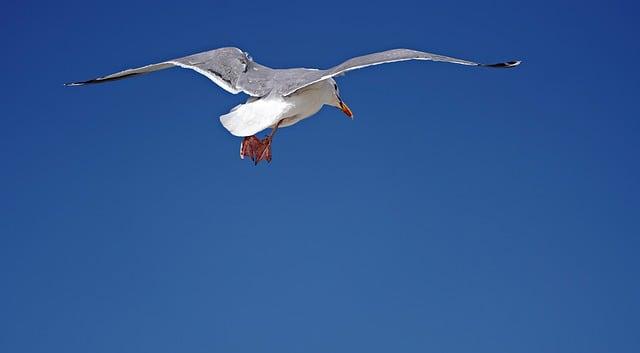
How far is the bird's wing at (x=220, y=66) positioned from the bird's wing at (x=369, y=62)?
260mm

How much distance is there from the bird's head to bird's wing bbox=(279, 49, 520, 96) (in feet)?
1.64

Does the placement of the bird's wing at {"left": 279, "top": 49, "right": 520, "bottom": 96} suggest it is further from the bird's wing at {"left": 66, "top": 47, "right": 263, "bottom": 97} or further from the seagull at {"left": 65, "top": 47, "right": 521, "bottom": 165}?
the bird's wing at {"left": 66, "top": 47, "right": 263, "bottom": 97}

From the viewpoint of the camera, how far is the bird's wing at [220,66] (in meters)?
5.46

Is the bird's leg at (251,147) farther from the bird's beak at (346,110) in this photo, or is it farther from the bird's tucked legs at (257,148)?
the bird's beak at (346,110)

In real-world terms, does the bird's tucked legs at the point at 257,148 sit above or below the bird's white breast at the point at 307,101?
below

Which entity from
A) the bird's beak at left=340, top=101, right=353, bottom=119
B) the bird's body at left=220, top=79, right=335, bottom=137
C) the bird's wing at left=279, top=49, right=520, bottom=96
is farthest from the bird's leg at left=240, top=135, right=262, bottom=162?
the bird's beak at left=340, top=101, right=353, bottom=119

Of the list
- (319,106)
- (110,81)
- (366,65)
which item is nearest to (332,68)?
(366,65)

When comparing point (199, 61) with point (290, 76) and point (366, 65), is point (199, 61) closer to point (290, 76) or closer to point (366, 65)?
point (290, 76)

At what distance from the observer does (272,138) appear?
5.60m

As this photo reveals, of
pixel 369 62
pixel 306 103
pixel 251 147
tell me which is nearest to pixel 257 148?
pixel 251 147

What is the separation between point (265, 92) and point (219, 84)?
0.30 m

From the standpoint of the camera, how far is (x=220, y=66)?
551 centimetres

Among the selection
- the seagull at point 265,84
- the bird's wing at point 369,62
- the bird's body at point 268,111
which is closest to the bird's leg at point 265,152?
the seagull at point 265,84

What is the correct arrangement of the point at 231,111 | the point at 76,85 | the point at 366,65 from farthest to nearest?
the point at 76,85 → the point at 231,111 → the point at 366,65
